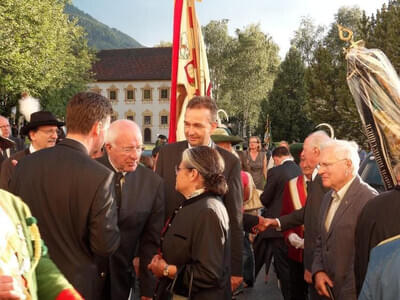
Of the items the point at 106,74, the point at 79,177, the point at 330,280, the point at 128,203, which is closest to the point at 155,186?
the point at 128,203

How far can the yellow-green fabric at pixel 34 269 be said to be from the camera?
182cm

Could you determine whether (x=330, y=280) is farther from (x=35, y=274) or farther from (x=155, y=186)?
(x=35, y=274)

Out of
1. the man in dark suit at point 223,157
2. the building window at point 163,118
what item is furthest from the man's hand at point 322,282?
the building window at point 163,118

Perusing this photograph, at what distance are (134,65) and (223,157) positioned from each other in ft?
244

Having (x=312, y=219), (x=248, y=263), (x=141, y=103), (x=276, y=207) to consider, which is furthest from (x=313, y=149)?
(x=141, y=103)

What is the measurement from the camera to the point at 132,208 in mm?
3605

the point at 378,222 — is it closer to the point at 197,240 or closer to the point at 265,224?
the point at 197,240

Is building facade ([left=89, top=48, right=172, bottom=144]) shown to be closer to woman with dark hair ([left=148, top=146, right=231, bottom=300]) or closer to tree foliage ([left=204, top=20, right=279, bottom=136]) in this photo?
tree foliage ([left=204, top=20, right=279, bottom=136])

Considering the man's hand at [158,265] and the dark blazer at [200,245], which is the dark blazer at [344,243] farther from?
the man's hand at [158,265]

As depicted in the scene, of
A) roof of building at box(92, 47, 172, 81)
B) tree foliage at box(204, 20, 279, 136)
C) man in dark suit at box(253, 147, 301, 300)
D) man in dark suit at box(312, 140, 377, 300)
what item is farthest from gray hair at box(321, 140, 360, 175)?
roof of building at box(92, 47, 172, 81)

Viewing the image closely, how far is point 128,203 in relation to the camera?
3.60 meters

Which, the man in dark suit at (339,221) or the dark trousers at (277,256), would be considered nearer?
the man in dark suit at (339,221)

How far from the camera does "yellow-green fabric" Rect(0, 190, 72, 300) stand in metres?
1.82

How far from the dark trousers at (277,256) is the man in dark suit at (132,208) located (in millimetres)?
2579
